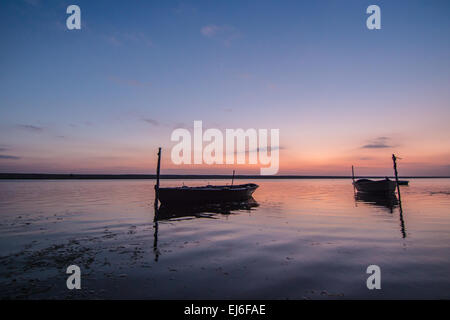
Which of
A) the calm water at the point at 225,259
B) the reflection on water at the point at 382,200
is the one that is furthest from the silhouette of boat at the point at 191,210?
the reflection on water at the point at 382,200

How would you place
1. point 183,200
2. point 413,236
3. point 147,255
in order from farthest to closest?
point 183,200, point 413,236, point 147,255

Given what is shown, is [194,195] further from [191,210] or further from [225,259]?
[225,259]

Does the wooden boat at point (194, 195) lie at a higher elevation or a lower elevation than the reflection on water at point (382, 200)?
higher

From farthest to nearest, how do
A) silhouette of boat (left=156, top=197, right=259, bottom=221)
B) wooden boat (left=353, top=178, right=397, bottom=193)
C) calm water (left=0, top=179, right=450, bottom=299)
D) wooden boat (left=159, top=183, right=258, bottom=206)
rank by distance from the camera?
wooden boat (left=353, top=178, right=397, bottom=193)
wooden boat (left=159, top=183, right=258, bottom=206)
silhouette of boat (left=156, top=197, right=259, bottom=221)
calm water (left=0, top=179, right=450, bottom=299)

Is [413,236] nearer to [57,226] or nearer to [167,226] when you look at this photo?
[167,226]

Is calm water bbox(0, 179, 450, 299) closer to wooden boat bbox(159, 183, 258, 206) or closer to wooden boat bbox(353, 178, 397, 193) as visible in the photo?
wooden boat bbox(159, 183, 258, 206)

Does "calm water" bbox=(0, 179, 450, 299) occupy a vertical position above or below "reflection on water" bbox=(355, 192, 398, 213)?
above

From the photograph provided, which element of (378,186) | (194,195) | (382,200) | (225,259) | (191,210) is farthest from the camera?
(378,186)

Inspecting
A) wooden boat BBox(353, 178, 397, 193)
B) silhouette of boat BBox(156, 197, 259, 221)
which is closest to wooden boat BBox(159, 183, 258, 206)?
silhouette of boat BBox(156, 197, 259, 221)

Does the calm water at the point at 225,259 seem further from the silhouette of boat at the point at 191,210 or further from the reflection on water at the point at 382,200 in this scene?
the reflection on water at the point at 382,200

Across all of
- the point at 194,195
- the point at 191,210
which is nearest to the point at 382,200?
the point at 194,195

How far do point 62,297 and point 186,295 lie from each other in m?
3.27

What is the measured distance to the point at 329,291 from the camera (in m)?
6.76
